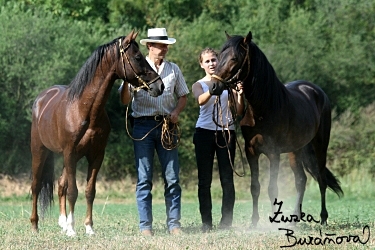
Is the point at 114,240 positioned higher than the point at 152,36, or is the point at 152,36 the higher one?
the point at 152,36

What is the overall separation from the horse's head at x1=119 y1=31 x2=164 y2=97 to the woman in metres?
0.89

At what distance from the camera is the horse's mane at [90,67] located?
30.3 feet

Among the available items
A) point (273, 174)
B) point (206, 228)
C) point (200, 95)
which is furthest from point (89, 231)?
point (273, 174)

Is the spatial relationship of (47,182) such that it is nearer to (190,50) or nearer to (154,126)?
(154,126)

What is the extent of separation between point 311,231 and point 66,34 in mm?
22864

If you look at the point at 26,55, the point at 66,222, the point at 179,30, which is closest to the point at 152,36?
the point at 66,222

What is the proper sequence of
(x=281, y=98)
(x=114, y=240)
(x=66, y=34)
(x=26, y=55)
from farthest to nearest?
(x=66, y=34) < (x=26, y=55) < (x=281, y=98) < (x=114, y=240)

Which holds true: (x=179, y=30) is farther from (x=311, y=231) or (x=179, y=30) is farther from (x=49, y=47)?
(x=311, y=231)

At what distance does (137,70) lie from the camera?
9.01 m

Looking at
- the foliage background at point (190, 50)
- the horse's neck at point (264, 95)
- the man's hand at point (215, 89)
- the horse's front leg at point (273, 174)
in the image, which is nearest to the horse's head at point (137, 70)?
the man's hand at point (215, 89)

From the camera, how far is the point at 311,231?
960 cm

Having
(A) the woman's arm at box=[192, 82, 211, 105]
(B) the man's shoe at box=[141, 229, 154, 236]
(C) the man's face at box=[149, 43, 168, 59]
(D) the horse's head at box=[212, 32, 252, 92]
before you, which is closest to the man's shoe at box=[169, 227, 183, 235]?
(B) the man's shoe at box=[141, 229, 154, 236]

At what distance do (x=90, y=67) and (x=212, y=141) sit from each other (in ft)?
5.80

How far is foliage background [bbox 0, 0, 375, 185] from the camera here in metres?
28.7
